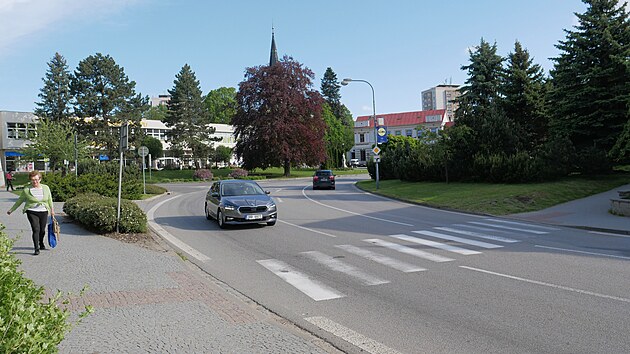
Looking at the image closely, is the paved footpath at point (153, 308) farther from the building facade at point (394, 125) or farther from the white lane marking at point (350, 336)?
the building facade at point (394, 125)

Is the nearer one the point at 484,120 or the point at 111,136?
the point at 484,120

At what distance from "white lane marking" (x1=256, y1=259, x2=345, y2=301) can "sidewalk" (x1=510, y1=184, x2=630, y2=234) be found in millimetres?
9952

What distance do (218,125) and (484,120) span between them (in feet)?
272

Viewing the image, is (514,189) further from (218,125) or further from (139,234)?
(218,125)

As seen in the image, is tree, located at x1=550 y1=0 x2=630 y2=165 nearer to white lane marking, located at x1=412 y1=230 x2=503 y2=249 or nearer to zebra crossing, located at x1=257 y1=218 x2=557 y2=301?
zebra crossing, located at x1=257 y1=218 x2=557 y2=301

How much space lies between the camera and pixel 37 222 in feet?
31.9

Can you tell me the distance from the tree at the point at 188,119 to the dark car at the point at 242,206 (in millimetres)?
56061

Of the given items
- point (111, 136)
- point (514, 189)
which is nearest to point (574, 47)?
point (514, 189)

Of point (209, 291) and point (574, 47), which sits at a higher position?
point (574, 47)

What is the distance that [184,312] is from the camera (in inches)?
232

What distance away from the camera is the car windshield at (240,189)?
15.7 m

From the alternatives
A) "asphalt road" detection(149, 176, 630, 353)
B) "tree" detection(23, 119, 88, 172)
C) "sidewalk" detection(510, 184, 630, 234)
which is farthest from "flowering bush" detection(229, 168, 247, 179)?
"asphalt road" detection(149, 176, 630, 353)

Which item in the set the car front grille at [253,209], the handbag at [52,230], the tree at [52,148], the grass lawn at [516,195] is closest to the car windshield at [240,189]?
the car front grille at [253,209]

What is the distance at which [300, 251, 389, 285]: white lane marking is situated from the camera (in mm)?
7879
